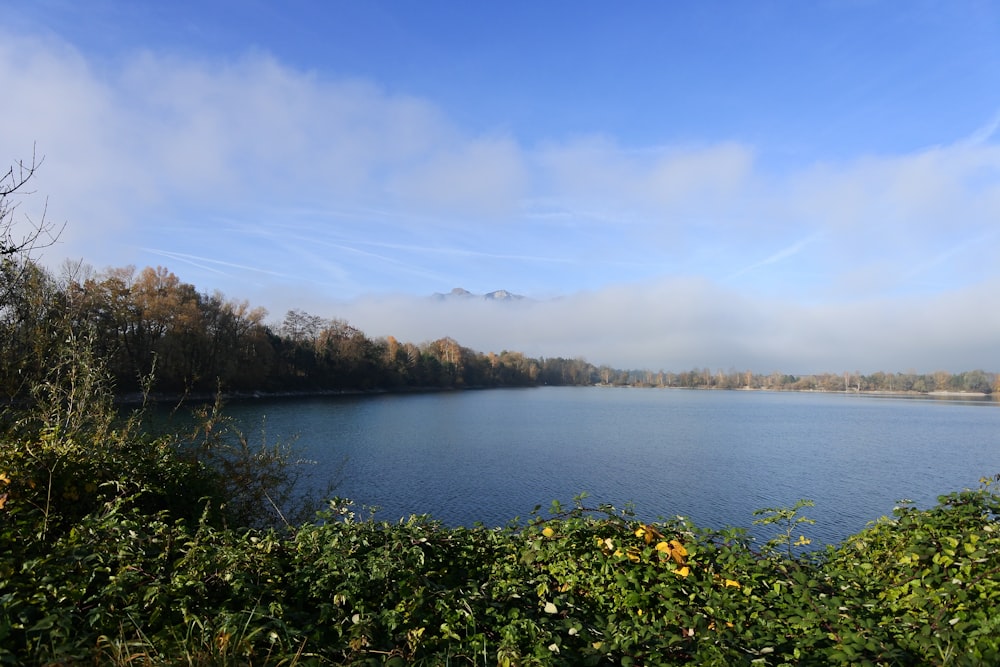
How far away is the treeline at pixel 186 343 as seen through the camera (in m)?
9.05

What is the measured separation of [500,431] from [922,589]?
3760cm

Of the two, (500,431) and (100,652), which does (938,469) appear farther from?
(100,652)

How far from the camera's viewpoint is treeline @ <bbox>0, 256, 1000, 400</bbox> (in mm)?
9047

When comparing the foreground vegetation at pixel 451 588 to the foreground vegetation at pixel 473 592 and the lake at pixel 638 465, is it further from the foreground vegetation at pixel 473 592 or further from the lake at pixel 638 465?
the lake at pixel 638 465

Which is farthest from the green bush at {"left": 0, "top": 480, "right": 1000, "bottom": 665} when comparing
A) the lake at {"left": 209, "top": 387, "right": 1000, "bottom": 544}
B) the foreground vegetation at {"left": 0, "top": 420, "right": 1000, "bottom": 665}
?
the lake at {"left": 209, "top": 387, "right": 1000, "bottom": 544}

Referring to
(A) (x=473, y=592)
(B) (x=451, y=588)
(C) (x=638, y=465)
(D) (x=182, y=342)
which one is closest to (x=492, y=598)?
(A) (x=473, y=592)

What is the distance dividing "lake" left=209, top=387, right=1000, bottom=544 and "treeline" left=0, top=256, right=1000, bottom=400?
4990 millimetres

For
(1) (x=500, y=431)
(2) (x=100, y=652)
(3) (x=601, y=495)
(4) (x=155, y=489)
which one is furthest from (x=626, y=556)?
(1) (x=500, y=431)

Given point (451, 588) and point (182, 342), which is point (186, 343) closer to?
point (182, 342)

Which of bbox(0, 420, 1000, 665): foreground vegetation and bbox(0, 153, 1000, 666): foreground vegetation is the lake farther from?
bbox(0, 420, 1000, 665): foreground vegetation

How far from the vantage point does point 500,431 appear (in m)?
40.9

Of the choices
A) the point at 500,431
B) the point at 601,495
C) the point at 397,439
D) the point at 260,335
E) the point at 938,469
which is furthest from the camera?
the point at 260,335

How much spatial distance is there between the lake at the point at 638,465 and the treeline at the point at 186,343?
4.99 m

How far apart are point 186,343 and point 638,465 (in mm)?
54002
